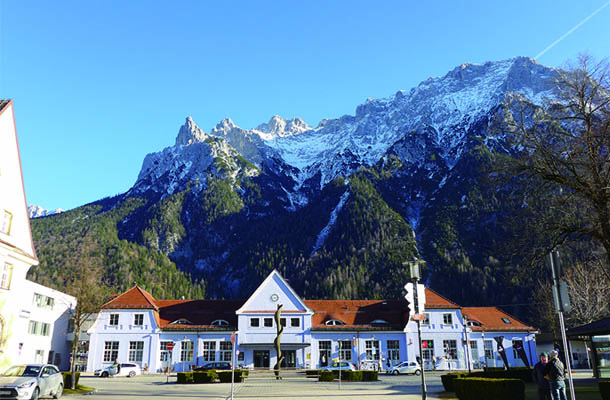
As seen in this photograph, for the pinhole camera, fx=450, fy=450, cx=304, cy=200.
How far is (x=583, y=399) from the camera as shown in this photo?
17.4 m

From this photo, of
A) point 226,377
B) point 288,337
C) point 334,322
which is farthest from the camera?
point 334,322

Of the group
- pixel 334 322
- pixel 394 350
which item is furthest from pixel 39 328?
pixel 394 350

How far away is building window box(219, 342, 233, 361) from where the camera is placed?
5850 centimetres

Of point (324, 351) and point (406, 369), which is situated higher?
point (324, 351)

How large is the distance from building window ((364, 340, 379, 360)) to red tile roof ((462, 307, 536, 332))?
12327 mm

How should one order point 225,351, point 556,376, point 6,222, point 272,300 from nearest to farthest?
point 556,376
point 6,222
point 225,351
point 272,300

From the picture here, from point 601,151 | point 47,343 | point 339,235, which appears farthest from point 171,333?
point 339,235

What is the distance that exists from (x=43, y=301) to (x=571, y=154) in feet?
210

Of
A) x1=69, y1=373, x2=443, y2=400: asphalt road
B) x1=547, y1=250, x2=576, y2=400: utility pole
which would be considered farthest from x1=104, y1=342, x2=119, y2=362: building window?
x1=547, y1=250, x2=576, y2=400: utility pole

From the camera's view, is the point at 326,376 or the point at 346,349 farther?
the point at 346,349

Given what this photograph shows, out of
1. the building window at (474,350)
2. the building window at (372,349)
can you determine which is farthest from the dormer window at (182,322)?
the building window at (474,350)

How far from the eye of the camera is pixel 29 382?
732 inches

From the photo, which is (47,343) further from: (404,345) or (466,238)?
(466,238)

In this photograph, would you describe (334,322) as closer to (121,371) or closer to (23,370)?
(121,371)
